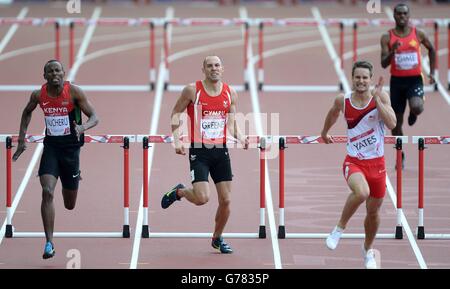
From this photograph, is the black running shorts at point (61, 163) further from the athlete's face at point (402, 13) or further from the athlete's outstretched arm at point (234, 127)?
the athlete's face at point (402, 13)

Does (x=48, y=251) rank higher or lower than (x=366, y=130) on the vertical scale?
lower

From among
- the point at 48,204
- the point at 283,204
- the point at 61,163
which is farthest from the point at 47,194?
the point at 283,204

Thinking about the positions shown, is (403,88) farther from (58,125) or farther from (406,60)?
(58,125)

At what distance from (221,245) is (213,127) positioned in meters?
1.14

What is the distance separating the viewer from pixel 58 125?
13422mm

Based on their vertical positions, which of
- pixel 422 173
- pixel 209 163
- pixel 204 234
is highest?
pixel 209 163

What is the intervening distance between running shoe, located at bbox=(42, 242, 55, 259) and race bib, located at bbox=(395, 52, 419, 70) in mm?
5837

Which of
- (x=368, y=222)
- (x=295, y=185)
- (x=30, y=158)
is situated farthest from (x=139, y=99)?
(x=368, y=222)

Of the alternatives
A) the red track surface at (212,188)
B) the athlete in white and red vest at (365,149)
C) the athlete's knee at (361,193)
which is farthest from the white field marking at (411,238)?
the athlete's knee at (361,193)

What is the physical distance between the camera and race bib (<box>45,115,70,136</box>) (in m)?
13.4

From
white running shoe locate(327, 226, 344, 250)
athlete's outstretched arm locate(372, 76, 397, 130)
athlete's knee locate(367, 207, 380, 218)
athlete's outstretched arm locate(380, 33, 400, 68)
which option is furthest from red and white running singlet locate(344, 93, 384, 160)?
athlete's outstretched arm locate(380, 33, 400, 68)

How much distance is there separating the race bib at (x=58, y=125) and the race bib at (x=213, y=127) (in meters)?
1.24

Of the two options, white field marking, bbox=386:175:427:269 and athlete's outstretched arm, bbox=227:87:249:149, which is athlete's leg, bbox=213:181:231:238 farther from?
white field marking, bbox=386:175:427:269
